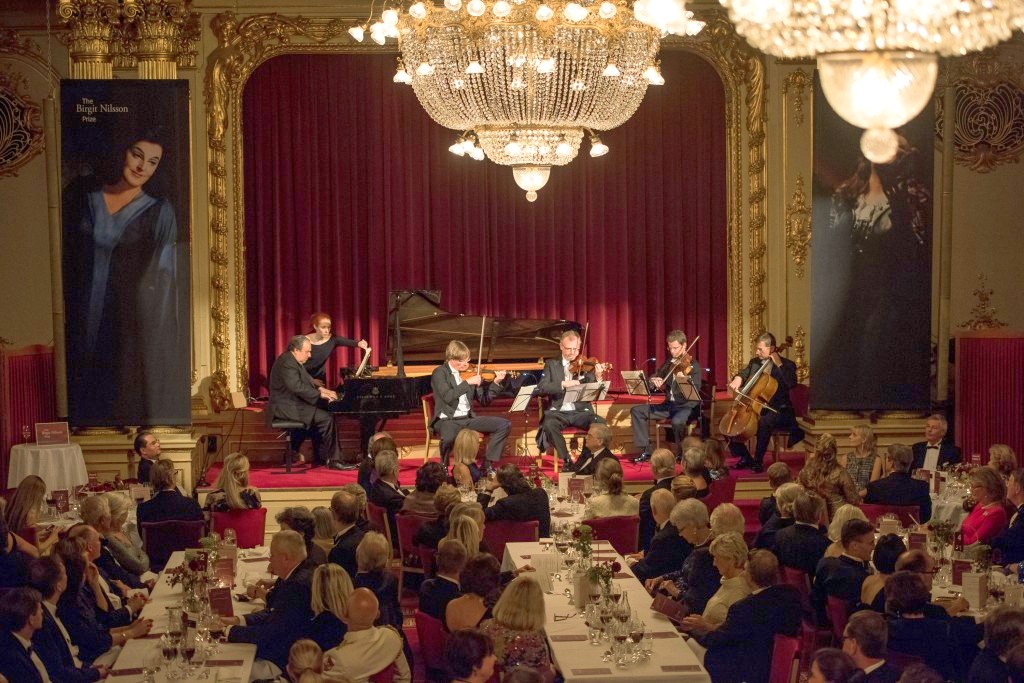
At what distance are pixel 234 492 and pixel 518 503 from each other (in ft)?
6.10

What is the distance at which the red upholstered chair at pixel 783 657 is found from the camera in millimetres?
6266

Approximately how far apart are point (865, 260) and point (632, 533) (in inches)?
181

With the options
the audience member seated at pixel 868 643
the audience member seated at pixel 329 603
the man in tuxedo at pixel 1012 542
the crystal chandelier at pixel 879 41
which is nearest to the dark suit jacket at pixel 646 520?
the man in tuxedo at pixel 1012 542

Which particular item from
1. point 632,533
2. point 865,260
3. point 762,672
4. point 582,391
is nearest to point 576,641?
point 762,672

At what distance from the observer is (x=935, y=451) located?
1077cm

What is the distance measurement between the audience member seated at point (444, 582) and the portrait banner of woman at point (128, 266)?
5.91 m

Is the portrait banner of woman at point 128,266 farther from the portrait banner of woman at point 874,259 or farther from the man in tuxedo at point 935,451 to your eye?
the man in tuxedo at point 935,451

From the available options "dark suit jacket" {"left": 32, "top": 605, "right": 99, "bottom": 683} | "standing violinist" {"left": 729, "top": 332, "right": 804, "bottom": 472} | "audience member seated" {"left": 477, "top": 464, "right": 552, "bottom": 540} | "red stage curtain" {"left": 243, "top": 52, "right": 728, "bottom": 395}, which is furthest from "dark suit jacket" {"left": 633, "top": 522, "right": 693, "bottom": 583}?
"red stage curtain" {"left": 243, "top": 52, "right": 728, "bottom": 395}

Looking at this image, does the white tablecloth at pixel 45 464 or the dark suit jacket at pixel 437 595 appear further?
the white tablecloth at pixel 45 464

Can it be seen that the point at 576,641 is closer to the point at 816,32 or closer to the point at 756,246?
the point at 816,32

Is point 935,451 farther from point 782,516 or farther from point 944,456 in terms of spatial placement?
point 782,516

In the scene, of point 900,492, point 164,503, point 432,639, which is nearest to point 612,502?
point 900,492

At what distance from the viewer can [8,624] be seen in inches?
244

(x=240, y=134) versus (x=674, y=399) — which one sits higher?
(x=240, y=134)
